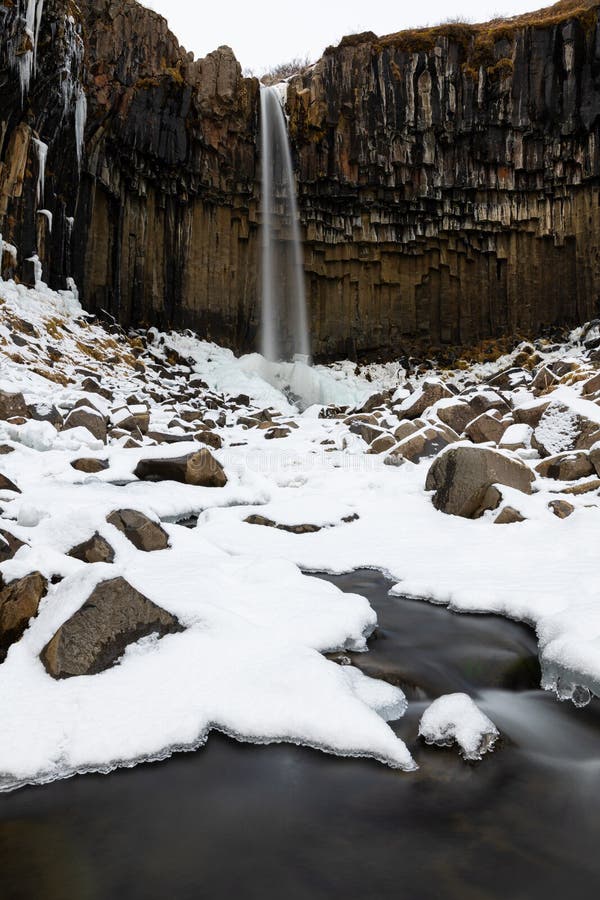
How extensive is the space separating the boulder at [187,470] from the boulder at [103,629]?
4.70 meters

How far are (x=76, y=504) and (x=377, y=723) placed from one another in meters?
4.35

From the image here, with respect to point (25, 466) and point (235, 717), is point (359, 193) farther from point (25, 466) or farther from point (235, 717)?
point (235, 717)

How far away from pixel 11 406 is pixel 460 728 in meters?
9.51

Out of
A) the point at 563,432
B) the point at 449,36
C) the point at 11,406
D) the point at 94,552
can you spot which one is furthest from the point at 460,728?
the point at 449,36

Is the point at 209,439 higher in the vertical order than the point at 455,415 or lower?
lower

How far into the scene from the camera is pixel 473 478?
6.22 metres

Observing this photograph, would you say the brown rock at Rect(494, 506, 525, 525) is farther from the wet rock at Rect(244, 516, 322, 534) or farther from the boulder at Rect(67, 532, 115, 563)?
the boulder at Rect(67, 532, 115, 563)

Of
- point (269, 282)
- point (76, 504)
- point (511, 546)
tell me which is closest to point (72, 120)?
point (269, 282)

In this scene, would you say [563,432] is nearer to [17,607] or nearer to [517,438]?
[517,438]

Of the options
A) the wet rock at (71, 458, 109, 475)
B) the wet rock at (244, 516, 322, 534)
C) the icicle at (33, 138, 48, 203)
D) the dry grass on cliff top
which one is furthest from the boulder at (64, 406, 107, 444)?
the dry grass on cliff top

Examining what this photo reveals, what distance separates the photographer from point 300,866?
1.80 meters

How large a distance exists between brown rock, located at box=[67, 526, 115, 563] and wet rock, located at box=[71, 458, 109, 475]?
13.0 feet

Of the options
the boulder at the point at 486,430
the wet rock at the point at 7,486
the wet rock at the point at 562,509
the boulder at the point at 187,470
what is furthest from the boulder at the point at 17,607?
the boulder at the point at 486,430

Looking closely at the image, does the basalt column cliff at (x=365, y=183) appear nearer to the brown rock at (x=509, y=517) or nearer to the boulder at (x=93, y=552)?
the boulder at (x=93, y=552)
